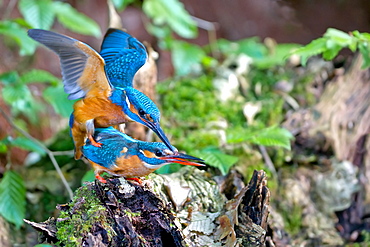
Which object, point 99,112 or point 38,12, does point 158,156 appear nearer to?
point 99,112

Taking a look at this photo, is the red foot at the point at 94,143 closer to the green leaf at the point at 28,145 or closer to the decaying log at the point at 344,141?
the green leaf at the point at 28,145

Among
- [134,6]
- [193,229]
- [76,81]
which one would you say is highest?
[76,81]

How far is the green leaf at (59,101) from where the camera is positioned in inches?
122

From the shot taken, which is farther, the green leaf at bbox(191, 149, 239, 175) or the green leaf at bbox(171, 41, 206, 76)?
the green leaf at bbox(171, 41, 206, 76)

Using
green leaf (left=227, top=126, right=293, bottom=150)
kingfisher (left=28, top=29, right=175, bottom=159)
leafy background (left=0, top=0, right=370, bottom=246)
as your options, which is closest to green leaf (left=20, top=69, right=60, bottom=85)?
leafy background (left=0, top=0, right=370, bottom=246)

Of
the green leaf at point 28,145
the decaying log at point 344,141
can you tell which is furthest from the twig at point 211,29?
the green leaf at point 28,145

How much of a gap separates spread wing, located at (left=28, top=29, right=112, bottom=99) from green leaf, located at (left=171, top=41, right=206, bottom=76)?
2024 mm

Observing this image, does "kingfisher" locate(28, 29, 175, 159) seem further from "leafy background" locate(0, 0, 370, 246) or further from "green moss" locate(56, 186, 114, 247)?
"leafy background" locate(0, 0, 370, 246)

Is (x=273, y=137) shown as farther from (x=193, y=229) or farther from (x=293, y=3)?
(x=293, y=3)

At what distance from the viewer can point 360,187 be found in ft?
9.74

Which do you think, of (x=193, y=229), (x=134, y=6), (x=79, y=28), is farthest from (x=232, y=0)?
(x=193, y=229)

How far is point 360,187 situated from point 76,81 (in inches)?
79.0

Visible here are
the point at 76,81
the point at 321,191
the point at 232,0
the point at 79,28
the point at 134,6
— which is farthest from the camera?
the point at 232,0

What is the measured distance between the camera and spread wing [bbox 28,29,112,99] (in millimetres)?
1966
